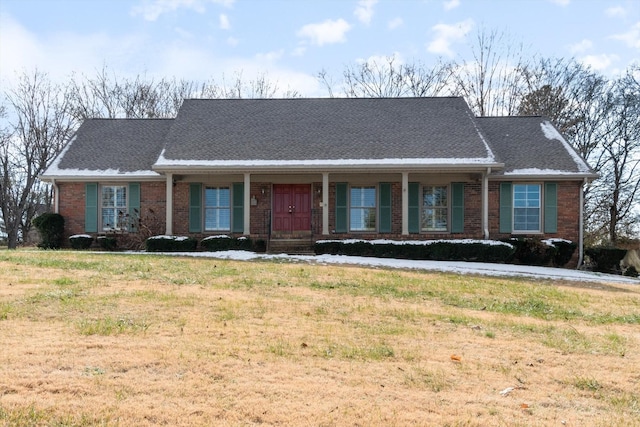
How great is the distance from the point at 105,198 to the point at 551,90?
2429 centimetres

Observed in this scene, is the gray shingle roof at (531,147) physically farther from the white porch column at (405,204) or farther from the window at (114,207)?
the window at (114,207)

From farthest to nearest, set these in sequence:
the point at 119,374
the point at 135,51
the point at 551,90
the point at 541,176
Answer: the point at 135,51
the point at 551,90
the point at 541,176
the point at 119,374

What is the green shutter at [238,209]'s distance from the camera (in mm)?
17484

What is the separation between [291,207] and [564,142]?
1030cm

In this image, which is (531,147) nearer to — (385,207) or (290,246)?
(385,207)

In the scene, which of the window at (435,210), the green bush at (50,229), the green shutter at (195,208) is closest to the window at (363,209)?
the window at (435,210)

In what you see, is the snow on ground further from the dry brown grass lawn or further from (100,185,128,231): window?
(100,185,128,231): window

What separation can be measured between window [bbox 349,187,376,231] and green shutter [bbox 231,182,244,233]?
3785 millimetres

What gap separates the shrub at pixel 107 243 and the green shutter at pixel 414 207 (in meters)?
10.1

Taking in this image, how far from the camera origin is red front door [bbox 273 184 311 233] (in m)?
17.7

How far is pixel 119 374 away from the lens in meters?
3.98

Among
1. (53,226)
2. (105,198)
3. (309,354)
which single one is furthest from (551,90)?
(309,354)

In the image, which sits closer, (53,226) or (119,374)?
(119,374)

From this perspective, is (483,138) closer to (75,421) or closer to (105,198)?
(105,198)
